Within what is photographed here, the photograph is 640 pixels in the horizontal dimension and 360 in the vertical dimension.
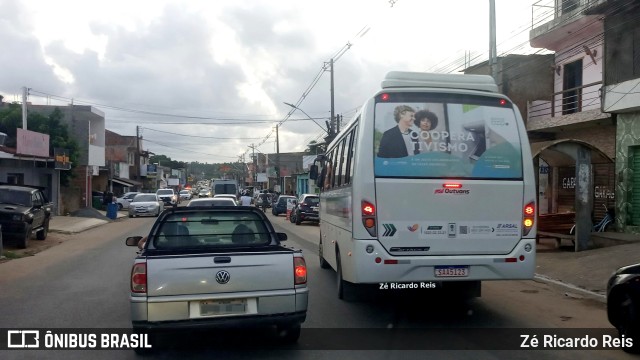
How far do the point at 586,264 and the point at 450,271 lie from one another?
6.38 meters

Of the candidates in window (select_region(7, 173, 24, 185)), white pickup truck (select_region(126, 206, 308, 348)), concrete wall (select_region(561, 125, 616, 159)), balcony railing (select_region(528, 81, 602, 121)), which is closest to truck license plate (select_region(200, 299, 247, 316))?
white pickup truck (select_region(126, 206, 308, 348))

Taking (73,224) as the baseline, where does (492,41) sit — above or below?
above

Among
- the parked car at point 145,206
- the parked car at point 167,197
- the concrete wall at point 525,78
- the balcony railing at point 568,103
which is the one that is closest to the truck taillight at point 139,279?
the balcony railing at point 568,103

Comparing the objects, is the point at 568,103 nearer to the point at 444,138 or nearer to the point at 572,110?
the point at 572,110

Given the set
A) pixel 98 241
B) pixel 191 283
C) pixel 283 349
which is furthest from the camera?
pixel 98 241

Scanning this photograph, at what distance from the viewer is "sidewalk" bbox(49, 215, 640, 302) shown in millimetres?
10859

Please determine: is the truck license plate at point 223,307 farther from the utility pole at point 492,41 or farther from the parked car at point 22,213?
the parked car at point 22,213

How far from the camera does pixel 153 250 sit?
6730 mm

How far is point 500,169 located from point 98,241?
1709cm

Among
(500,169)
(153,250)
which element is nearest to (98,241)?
(153,250)

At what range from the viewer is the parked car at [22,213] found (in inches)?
687

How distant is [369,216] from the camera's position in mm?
7547

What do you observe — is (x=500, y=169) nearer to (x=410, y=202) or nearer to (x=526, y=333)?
(x=410, y=202)

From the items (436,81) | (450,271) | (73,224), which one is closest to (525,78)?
(436,81)
